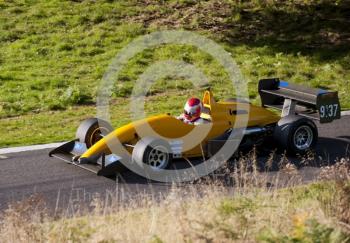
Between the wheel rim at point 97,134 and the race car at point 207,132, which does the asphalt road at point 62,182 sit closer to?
the race car at point 207,132

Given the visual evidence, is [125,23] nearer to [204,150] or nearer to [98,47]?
[98,47]

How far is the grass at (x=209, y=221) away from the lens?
743cm

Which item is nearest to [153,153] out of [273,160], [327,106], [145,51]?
[273,160]

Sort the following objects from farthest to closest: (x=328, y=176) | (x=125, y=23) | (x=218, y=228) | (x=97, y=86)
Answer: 1. (x=125, y=23)
2. (x=97, y=86)
3. (x=328, y=176)
4. (x=218, y=228)

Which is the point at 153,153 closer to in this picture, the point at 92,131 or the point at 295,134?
the point at 92,131

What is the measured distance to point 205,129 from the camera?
40.2 ft

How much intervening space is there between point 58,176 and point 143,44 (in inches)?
430

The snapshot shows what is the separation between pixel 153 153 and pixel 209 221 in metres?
4.08

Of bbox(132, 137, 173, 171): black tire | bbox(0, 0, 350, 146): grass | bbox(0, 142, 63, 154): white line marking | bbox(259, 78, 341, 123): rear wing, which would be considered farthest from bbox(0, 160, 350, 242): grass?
bbox(0, 0, 350, 146): grass

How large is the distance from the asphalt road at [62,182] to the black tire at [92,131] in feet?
1.79

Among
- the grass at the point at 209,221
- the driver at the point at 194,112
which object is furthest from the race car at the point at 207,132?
the grass at the point at 209,221

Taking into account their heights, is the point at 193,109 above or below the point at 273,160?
above

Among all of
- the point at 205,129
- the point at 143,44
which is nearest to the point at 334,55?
the point at 143,44

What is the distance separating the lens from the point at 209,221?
7.68m
